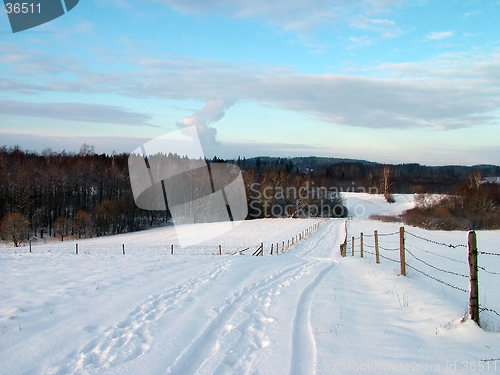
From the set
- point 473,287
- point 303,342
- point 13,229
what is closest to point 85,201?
point 13,229

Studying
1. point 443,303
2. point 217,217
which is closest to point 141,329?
point 443,303

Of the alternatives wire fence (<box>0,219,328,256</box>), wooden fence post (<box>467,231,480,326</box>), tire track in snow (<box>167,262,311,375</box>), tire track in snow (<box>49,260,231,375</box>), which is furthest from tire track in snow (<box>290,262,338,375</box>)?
wire fence (<box>0,219,328,256</box>)

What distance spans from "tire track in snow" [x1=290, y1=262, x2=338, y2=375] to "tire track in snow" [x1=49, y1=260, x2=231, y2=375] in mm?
2131

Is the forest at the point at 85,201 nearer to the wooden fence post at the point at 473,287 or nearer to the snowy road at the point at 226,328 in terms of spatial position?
the snowy road at the point at 226,328

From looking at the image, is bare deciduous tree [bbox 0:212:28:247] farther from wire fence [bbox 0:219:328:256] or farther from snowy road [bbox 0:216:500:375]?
snowy road [bbox 0:216:500:375]

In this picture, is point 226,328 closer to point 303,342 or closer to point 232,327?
point 232,327

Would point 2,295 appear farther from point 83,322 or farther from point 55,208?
point 55,208

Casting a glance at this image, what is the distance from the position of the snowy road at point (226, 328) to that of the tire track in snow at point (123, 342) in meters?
0.02

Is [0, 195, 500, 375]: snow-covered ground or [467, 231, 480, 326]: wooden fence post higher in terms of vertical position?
[467, 231, 480, 326]: wooden fence post

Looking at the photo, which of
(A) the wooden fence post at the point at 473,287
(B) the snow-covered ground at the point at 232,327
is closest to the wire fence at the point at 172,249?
(B) the snow-covered ground at the point at 232,327

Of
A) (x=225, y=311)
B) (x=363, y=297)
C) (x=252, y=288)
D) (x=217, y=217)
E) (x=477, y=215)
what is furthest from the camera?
(x=217, y=217)

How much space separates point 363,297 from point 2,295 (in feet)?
26.2

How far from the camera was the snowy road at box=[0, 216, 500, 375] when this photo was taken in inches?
169

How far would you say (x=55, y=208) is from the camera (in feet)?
187
